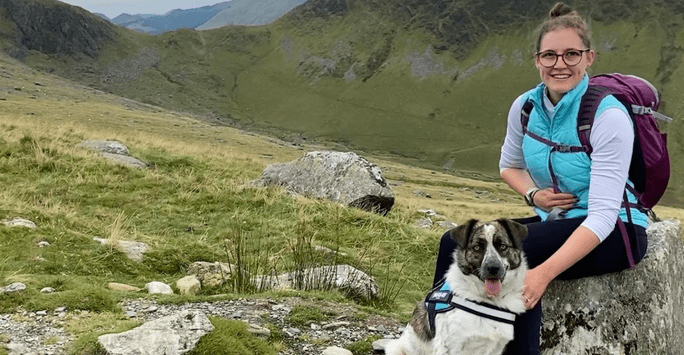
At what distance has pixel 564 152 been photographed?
5.19 m

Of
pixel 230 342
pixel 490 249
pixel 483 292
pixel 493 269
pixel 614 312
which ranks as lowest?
pixel 230 342

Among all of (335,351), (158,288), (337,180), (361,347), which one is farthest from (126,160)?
(335,351)

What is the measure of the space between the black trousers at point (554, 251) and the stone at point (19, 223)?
9.32m

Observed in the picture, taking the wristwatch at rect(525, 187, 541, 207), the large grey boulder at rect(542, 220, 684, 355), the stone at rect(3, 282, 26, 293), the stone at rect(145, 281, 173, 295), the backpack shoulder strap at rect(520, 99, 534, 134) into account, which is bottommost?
the stone at rect(145, 281, 173, 295)

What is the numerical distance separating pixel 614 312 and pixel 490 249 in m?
2.04

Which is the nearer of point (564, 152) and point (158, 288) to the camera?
point (564, 152)

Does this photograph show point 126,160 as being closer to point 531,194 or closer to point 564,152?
point 531,194

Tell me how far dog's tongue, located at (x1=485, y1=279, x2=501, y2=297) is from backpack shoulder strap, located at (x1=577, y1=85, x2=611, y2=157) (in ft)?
5.04

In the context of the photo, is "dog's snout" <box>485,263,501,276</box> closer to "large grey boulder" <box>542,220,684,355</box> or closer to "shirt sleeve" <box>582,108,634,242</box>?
"shirt sleeve" <box>582,108,634,242</box>

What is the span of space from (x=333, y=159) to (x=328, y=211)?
13.8ft

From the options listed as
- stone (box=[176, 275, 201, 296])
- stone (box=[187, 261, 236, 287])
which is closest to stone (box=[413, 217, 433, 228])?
stone (box=[187, 261, 236, 287])

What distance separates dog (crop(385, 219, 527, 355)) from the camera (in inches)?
190

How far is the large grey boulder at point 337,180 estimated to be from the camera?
18.0 metres

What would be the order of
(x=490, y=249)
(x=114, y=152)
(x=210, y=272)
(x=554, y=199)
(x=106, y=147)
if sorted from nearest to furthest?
1. (x=490, y=249)
2. (x=554, y=199)
3. (x=210, y=272)
4. (x=114, y=152)
5. (x=106, y=147)
